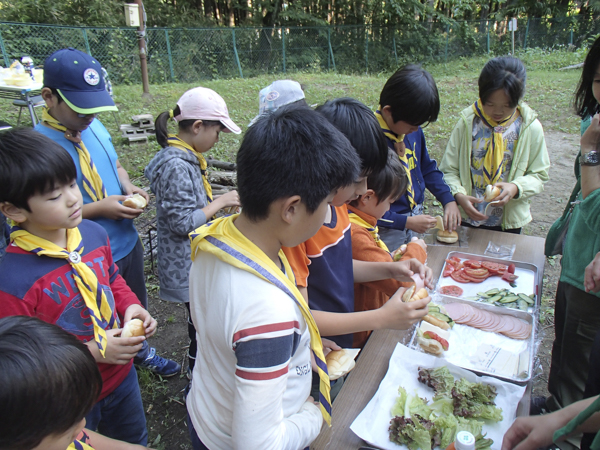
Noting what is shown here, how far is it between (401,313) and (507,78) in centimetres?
180

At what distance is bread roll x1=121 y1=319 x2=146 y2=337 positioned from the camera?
5.36 ft

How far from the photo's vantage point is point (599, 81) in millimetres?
2057

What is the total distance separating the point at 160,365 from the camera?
2.88 m

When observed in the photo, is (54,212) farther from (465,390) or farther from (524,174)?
(524,174)

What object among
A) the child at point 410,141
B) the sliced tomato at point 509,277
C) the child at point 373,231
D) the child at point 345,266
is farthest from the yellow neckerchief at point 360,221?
the sliced tomato at point 509,277

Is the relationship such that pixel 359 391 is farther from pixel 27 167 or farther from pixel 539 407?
pixel 539 407

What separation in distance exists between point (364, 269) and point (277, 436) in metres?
0.93

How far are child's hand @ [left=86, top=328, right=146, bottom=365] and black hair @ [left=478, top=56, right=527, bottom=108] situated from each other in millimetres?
2436

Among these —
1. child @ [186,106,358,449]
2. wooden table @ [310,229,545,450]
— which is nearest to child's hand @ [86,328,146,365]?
child @ [186,106,358,449]

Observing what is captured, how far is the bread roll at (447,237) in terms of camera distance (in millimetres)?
2575

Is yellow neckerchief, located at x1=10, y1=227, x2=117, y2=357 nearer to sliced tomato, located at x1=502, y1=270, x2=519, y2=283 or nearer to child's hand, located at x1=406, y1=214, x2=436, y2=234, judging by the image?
child's hand, located at x1=406, y1=214, x2=436, y2=234

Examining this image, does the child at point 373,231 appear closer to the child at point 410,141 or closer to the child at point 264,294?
the child at point 410,141

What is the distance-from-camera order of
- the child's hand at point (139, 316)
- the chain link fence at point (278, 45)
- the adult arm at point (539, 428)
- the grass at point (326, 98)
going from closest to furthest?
the adult arm at point (539, 428), the child's hand at point (139, 316), the grass at point (326, 98), the chain link fence at point (278, 45)

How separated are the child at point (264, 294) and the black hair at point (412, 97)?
4.06ft
